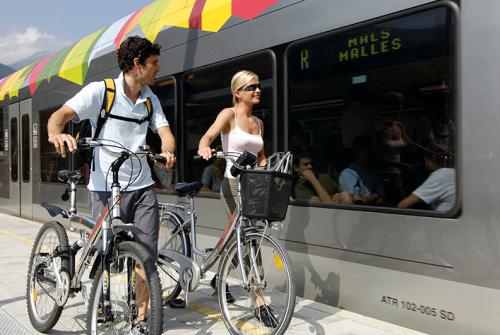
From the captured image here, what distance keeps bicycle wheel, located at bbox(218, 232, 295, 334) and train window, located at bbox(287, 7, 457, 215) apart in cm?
89

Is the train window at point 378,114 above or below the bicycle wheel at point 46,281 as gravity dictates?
above

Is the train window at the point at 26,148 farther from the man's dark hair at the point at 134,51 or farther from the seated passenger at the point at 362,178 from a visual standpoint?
the seated passenger at the point at 362,178

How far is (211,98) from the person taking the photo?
5.07m

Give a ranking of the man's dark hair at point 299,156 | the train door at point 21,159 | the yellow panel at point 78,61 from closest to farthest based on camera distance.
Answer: the man's dark hair at point 299,156
the yellow panel at point 78,61
the train door at point 21,159

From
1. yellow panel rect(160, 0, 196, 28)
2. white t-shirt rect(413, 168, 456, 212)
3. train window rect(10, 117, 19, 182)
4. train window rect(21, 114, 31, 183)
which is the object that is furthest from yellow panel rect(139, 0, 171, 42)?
train window rect(10, 117, 19, 182)

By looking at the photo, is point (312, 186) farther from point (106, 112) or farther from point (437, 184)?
point (106, 112)

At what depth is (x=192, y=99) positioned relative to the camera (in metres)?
5.37

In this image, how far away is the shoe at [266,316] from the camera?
319 centimetres

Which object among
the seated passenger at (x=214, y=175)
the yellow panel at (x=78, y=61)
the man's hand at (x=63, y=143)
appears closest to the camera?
the man's hand at (x=63, y=143)

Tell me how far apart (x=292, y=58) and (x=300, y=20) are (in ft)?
0.95

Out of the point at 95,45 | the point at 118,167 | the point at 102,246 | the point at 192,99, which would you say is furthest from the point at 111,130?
the point at 95,45

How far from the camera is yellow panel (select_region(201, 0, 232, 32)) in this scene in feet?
15.7

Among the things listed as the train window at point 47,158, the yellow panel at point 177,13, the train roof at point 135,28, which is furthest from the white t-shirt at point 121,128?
the train window at point 47,158

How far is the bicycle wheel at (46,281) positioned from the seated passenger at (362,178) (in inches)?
76.4
